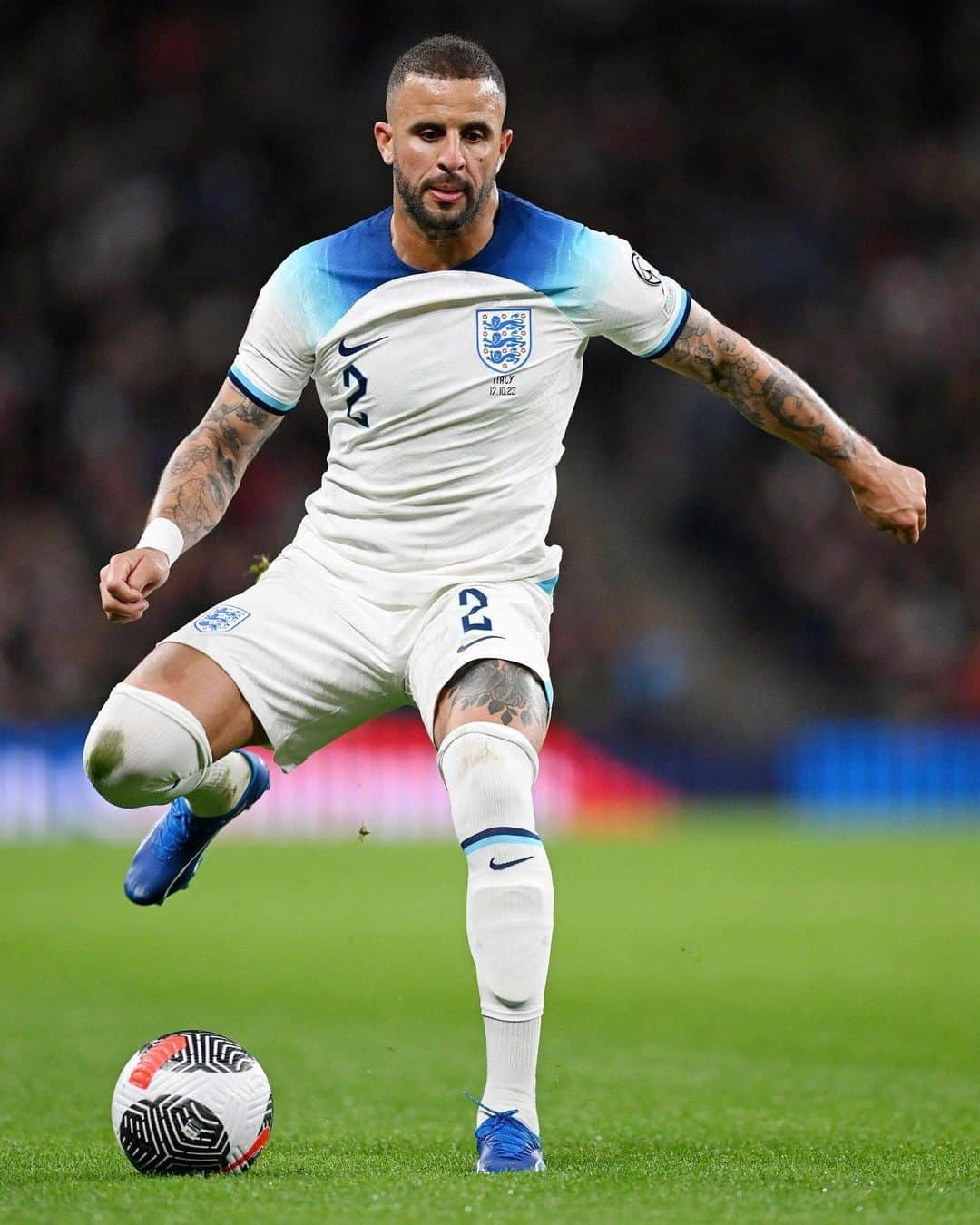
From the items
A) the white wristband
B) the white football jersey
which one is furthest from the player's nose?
the white wristband

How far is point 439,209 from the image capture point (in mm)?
5008

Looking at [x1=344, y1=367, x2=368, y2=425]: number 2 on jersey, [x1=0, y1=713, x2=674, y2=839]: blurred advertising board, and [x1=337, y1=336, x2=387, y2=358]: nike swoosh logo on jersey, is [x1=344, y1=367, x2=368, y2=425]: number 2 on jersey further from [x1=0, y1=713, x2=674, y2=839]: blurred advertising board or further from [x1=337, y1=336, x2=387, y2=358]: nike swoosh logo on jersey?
[x1=0, y1=713, x2=674, y2=839]: blurred advertising board

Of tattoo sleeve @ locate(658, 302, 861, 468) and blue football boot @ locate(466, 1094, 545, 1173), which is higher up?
tattoo sleeve @ locate(658, 302, 861, 468)

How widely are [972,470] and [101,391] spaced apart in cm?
937

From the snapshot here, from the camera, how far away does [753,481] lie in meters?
21.8

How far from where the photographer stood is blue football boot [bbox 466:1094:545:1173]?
4.39m

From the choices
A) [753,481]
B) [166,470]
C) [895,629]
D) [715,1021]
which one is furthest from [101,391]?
[166,470]

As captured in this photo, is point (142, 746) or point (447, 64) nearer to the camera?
point (142, 746)

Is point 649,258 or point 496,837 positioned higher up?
point 649,258

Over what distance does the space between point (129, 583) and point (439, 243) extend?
119cm

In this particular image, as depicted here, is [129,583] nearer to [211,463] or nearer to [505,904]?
[211,463]

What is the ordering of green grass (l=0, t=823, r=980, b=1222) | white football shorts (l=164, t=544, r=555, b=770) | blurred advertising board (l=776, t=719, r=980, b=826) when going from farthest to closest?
blurred advertising board (l=776, t=719, r=980, b=826) < white football shorts (l=164, t=544, r=555, b=770) < green grass (l=0, t=823, r=980, b=1222)

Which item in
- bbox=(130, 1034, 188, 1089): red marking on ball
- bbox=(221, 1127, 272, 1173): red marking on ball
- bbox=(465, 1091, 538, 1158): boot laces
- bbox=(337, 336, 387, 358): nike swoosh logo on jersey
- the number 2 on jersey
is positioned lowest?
bbox=(221, 1127, 272, 1173): red marking on ball

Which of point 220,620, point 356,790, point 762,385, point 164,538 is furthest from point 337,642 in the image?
point 356,790
